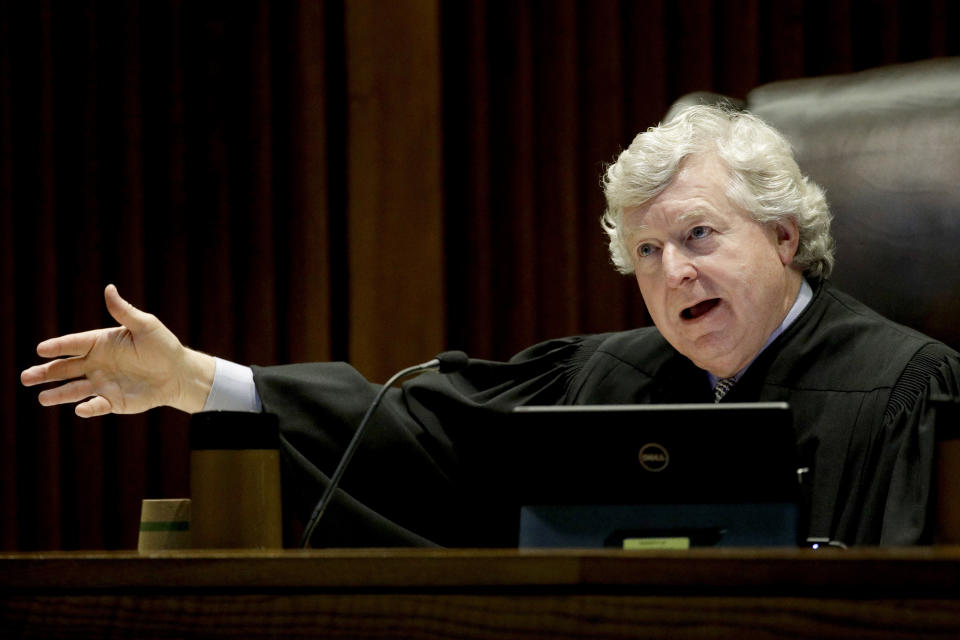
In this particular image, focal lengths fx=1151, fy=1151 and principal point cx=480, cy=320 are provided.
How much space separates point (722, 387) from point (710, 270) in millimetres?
237

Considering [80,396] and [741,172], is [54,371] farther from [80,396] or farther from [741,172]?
[741,172]

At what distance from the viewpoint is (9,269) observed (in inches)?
126

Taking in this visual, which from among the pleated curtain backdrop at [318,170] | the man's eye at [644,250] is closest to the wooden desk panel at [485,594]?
the man's eye at [644,250]

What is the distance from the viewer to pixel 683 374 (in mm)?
2266

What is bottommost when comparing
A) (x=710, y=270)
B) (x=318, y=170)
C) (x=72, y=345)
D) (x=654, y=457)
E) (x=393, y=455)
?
(x=393, y=455)

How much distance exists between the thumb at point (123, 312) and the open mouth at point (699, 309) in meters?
0.96

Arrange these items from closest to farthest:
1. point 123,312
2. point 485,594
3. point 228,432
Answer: point 485,594
point 228,432
point 123,312

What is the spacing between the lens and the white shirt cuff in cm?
204

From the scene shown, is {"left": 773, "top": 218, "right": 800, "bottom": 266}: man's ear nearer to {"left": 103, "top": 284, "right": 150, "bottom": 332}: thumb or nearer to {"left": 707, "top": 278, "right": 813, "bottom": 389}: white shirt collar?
{"left": 707, "top": 278, "right": 813, "bottom": 389}: white shirt collar

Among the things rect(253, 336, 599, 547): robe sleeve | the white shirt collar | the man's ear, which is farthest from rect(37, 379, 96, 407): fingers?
the man's ear

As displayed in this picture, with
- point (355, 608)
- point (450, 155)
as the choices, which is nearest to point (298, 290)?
point (450, 155)

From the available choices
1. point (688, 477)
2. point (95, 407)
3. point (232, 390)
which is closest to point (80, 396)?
point (95, 407)

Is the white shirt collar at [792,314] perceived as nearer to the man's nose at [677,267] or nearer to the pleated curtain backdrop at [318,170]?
the man's nose at [677,267]

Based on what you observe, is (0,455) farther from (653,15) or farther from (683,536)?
(683,536)
